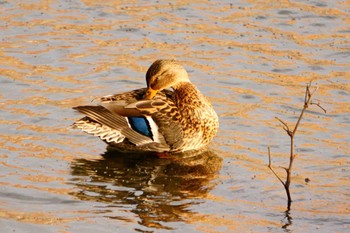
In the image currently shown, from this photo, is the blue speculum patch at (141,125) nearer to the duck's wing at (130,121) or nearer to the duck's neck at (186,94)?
the duck's wing at (130,121)

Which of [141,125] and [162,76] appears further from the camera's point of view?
[162,76]

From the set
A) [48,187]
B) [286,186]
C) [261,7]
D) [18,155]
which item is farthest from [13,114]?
[261,7]

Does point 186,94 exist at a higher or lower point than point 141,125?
higher

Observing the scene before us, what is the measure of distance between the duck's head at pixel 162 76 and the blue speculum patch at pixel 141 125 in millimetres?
319

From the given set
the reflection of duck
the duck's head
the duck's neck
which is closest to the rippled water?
the reflection of duck

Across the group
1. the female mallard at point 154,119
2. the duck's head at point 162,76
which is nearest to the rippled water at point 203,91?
the female mallard at point 154,119

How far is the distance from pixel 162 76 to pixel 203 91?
1.26 metres

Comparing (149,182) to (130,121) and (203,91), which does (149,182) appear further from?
(203,91)

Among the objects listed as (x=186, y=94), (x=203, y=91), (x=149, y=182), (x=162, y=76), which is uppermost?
(x=162, y=76)

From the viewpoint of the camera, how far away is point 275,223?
7.95m

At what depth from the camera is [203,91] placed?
11648 millimetres

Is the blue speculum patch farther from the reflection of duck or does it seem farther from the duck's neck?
the duck's neck

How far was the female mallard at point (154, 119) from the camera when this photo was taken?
10.1 metres

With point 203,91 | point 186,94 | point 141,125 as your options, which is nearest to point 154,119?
point 141,125
